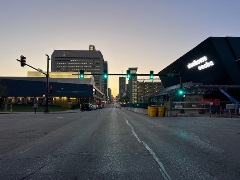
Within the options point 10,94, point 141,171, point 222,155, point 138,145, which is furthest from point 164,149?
point 10,94

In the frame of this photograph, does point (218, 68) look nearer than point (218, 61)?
No

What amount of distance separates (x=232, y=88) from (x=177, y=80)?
1495 inches

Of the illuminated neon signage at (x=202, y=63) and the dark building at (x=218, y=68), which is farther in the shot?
the illuminated neon signage at (x=202, y=63)

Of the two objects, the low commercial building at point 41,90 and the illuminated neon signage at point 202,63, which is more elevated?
the illuminated neon signage at point 202,63

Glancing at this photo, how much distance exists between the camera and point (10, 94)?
4956 inches

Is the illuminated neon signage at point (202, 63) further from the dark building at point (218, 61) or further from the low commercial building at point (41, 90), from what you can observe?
the low commercial building at point (41, 90)

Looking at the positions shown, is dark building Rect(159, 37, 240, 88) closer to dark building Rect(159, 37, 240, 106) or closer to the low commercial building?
dark building Rect(159, 37, 240, 106)

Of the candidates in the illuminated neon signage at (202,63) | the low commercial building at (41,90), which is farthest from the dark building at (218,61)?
the low commercial building at (41,90)

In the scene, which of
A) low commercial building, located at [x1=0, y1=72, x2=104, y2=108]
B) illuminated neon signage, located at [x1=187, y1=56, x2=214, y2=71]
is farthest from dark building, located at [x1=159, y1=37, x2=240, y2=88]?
low commercial building, located at [x1=0, y1=72, x2=104, y2=108]

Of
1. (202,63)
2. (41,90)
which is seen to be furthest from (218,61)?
(41,90)

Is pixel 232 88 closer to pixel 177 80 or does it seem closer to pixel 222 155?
pixel 177 80

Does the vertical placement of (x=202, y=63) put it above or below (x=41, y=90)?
above

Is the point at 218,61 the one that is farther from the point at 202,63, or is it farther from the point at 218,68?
the point at 202,63

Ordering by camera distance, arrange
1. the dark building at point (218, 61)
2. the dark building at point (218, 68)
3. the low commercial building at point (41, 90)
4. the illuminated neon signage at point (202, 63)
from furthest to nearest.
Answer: the low commercial building at point (41, 90)
the illuminated neon signage at point (202, 63)
the dark building at point (218, 61)
the dark building at point (218, 68)
